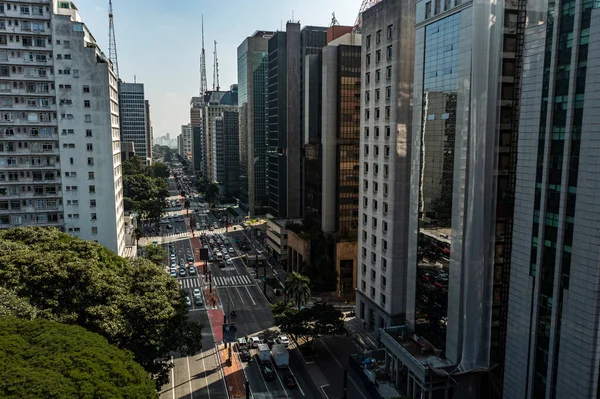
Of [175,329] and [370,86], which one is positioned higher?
[370,86]

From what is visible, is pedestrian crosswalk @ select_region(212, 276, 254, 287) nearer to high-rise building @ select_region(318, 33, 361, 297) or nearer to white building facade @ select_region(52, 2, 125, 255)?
high-rise building @ select_region(318, 33, 361, 297)

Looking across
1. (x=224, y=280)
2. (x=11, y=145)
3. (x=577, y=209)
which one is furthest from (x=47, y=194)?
(x=577, y=209)

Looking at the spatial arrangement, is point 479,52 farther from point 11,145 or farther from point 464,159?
point 11,145

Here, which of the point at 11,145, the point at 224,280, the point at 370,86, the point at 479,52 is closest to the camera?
the point at 479,52

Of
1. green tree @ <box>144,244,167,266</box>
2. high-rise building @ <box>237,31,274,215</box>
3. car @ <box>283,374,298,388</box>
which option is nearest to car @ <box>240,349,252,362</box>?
car @ <box>283,374,298,388</box>

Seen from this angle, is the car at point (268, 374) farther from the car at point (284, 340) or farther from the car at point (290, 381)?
the car at point (284, 340)

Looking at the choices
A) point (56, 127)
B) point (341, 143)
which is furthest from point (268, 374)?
point (56, 127)

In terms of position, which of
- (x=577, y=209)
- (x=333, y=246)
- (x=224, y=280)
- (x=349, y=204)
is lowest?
(x=224, y=280)

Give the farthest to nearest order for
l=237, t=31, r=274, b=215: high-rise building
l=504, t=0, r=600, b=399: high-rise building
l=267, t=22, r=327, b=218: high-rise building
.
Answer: l=237, t=31, r=274, b=215: high-rise building < l=267, t=22, r=327, b=218: high-rise building < l=504, t=0, r=600, b=399: high-rise building

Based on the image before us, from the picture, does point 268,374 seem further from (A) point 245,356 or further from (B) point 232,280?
(B) point 232,280
